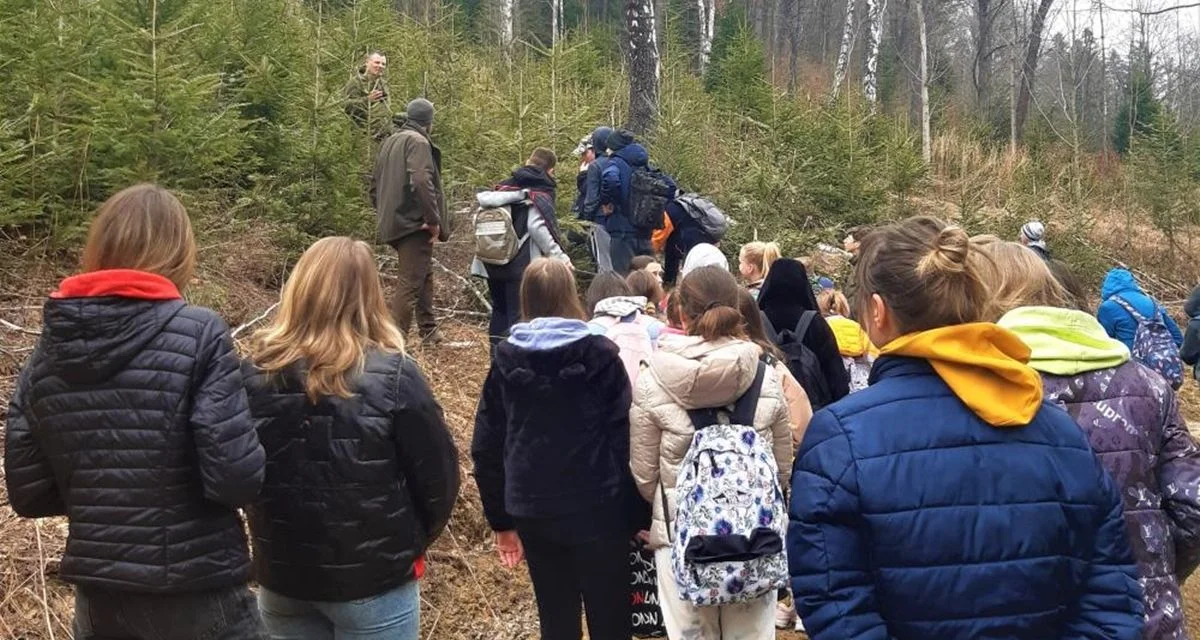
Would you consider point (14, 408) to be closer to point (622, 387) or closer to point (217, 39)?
point (622, 387)

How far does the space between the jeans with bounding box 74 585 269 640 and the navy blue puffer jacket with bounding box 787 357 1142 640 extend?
70.6 inches

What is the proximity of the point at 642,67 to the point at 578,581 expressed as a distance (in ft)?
37.0

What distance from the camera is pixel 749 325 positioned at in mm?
4375

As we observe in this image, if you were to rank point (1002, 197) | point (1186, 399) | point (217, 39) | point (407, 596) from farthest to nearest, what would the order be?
point (1002, 197) < point (1186, 399) < point (217, 39) < point (407, 596)

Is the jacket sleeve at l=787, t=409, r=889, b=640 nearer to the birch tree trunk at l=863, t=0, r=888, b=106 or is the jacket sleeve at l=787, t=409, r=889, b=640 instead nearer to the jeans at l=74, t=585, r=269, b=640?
the jeans at l=74, t=585, r=269, b=640

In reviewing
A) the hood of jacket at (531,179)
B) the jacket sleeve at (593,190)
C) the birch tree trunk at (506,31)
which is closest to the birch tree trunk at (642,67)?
the birch tree trunk at (506,31)

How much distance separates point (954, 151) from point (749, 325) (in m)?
20.3

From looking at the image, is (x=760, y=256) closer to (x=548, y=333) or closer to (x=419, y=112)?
(x=548, y=333)

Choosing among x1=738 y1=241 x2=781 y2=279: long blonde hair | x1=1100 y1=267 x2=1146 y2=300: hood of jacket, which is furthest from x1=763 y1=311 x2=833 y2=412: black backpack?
x1=1100 y1=267 x2=1146 y2=300: hood of jacket

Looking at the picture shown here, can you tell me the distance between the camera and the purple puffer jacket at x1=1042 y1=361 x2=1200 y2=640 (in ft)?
9.68

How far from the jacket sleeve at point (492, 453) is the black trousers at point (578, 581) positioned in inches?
7.7

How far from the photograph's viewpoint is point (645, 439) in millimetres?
3951

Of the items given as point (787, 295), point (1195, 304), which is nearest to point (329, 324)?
point (787, 295)

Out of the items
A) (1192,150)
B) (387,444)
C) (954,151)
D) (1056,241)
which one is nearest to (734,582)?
(387,444)
